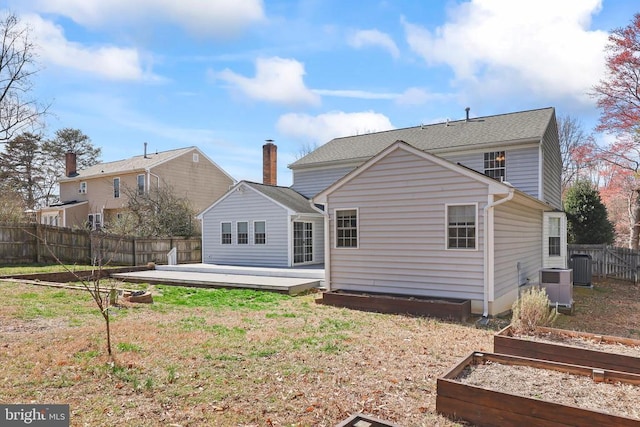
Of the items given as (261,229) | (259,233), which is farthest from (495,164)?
(259,233)

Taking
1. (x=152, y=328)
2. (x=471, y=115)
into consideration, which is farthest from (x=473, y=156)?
(x=152, y=328)

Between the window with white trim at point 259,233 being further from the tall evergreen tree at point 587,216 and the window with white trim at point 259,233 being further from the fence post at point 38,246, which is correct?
the tall evergreen tree at point 587,216

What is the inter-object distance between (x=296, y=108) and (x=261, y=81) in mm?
9046

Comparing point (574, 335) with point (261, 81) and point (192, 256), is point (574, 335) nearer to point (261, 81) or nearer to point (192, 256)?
point (261, 81)

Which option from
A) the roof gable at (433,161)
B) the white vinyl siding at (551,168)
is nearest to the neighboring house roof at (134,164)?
the roof gable at (433,161)

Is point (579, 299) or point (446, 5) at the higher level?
point (446, 5)

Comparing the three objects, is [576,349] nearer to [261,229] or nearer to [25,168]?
[261,229]

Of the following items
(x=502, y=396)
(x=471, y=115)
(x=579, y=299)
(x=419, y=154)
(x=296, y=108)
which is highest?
(x=296, y=108)

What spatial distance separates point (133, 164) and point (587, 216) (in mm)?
27029

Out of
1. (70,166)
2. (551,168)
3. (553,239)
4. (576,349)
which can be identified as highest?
(70,166)

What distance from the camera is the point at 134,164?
1056 inches

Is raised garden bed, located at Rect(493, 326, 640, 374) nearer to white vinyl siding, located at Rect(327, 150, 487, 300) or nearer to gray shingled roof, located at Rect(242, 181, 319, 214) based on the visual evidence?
white vinyl siding, located at Rect(327, 150, 487, 300)

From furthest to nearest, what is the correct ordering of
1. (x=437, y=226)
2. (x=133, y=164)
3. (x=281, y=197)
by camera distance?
(x=133, y=164)
(x=281, y=197)
(x=437, y=226)

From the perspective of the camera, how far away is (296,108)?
24547 millimetres
